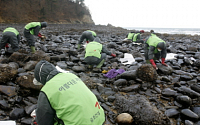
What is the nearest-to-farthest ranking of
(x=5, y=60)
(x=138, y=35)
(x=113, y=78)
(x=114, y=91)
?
(x=114, y=91), (x=113, y=78), (x=5, y=60), (x=138, y=35)

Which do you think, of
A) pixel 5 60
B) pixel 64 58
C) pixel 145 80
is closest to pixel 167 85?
pixel 145 80

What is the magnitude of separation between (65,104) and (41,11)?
125ft

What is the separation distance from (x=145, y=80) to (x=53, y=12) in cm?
4012

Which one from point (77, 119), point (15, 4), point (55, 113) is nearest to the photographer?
point (77, 119)

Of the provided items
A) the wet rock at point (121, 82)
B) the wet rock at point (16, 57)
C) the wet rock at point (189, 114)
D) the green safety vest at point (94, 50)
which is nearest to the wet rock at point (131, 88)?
the wet rock at point (121, 82)

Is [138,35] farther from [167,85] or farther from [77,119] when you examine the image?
[77,119]

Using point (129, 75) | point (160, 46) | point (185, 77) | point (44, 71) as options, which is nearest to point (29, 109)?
point (44, 71)

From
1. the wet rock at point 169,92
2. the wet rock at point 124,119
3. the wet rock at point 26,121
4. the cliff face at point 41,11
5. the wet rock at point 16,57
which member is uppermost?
the cliff face at point 41,11

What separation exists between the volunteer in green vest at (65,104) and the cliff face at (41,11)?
29.3 metres

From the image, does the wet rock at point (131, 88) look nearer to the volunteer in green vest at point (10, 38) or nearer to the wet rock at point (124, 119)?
the wet rock at point (124, 119)

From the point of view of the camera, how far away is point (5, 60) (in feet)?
15.9

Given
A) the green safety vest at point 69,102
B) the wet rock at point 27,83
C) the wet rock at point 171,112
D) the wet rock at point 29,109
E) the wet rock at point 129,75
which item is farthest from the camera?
the wet rock at point 129,75

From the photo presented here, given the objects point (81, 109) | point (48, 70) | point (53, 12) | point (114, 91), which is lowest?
point (114, 91)

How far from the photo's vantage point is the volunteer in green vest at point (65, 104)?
1.61 metres
